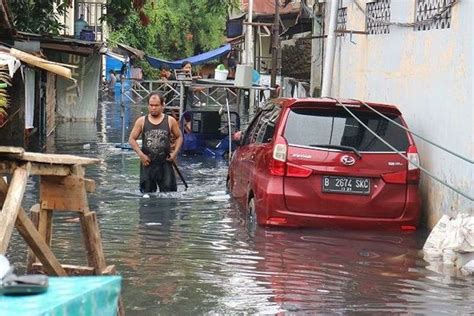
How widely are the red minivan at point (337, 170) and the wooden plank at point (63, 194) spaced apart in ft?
15.2

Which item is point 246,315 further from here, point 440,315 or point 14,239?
point 14,239

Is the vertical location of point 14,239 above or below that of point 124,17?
below

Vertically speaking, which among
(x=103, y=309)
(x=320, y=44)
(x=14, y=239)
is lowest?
(x=14, y=239)

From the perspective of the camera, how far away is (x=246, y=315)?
7109 mm

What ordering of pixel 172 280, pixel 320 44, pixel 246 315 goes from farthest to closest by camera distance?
pixel 320 44
pixel 172 280
pixel 246 315

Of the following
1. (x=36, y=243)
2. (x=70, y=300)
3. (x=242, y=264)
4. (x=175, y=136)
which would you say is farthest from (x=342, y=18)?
(x=70, y=300)

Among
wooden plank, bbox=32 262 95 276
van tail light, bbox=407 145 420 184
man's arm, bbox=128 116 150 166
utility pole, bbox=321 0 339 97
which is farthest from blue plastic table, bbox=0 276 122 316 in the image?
utility pole, bbox=321 0 339 97

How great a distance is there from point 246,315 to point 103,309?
9.60 feet

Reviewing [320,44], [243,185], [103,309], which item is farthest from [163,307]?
[320,44]

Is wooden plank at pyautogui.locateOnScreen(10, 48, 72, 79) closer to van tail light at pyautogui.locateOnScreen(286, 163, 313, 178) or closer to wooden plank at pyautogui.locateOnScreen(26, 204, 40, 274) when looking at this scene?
van tail light at pyautogui.locateOnScreen(286, 163, 313, 178)

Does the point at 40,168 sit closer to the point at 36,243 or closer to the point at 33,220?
the point at 36,243

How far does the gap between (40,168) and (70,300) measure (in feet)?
5.11

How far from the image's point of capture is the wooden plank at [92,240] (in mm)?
5879

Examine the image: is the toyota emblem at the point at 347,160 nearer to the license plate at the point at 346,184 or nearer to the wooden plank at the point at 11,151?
the license plate at the point at 346,184
